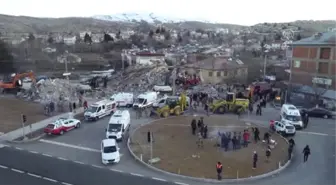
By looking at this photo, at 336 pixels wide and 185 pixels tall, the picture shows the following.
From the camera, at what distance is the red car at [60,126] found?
83.4 feet

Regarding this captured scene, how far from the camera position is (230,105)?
32.5 metres

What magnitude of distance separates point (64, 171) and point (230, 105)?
1864 centimetres

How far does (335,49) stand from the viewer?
38.4 meters

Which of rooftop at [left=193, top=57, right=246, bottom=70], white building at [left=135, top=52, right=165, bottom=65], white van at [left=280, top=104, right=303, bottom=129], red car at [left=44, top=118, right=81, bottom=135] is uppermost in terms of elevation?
rooftop at [left=193, top=57, right=246, bottom=70]

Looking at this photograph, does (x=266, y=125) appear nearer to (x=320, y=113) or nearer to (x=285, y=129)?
(x=285, y=129)

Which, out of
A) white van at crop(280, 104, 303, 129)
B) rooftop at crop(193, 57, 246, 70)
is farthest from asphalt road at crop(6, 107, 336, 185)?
rooftop at crop(193, 57, 246, 70)

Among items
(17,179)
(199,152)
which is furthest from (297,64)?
(17,179)

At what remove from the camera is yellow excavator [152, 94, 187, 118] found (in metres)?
31.0

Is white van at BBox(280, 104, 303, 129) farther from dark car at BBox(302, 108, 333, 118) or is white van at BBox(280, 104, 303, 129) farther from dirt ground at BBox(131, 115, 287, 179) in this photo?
dark car at BBox(302, 108, 333, 118)

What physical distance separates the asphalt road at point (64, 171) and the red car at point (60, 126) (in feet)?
13.0

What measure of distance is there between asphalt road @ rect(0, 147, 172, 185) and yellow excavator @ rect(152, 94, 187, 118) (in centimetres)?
1245

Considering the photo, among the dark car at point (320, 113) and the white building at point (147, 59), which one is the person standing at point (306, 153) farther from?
the white building at point (147, 59)

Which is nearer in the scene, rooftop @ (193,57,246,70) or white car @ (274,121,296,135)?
white car @ (274,121,296,135)

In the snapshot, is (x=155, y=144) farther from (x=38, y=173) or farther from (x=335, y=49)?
(x=335, y=49)
